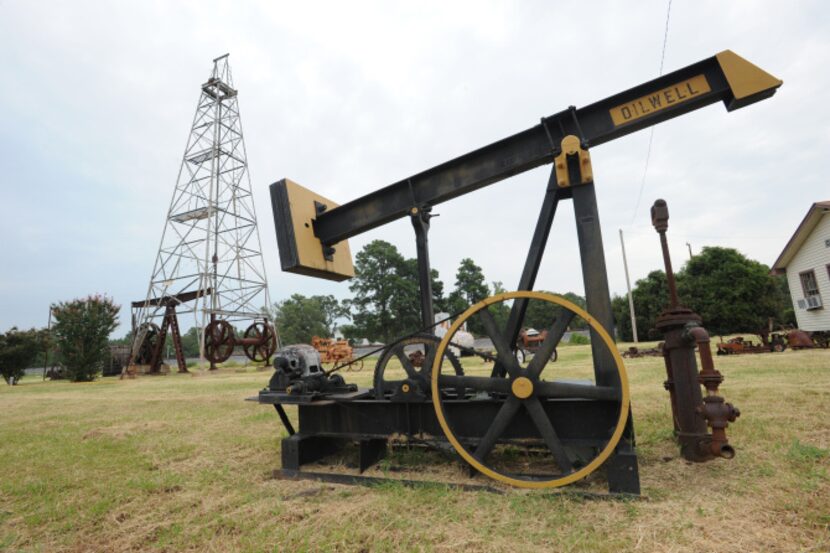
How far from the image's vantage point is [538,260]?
3.37 meters

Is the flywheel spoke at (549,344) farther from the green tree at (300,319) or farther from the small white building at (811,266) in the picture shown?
the green tree at (300,319)

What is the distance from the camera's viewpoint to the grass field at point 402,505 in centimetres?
209

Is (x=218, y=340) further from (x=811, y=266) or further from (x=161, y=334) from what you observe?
(x=811, y=266)

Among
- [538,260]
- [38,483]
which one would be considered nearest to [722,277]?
[538,260]

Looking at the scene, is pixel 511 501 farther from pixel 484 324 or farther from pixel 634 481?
pixel 484 324

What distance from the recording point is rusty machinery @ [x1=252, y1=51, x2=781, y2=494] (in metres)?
2.84

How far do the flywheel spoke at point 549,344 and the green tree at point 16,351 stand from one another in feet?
78.1

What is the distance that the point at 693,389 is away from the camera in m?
3.13

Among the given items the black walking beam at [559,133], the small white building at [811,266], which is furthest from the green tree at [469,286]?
the black walking beam at [559,133]

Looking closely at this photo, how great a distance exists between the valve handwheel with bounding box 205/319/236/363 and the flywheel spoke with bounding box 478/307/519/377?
792 inches

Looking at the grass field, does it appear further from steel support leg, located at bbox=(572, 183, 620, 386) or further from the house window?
the house window

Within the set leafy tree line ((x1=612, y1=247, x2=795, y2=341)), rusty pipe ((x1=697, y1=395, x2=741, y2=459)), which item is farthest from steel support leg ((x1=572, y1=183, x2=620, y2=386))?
leafy tree line ((x1=612, y1=247, x2=795, y2=341))

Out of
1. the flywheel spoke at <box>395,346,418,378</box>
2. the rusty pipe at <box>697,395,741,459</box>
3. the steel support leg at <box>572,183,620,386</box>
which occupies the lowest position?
the rusty pipe at <box>697,395,741,459</box>

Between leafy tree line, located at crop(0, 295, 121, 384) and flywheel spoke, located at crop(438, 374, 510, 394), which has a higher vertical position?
leafy tree line, located at crop(0, 295, 121, 384)
